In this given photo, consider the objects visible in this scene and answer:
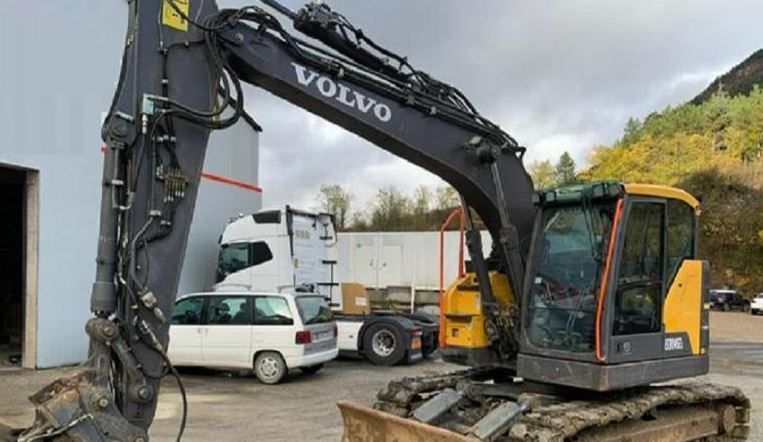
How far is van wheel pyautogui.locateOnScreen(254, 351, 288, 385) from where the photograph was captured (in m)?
12.4

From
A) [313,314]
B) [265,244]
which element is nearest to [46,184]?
[265,244]

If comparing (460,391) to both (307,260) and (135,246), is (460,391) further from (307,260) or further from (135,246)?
(307,260)

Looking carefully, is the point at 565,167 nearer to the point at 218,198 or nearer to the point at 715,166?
the point at 715,166

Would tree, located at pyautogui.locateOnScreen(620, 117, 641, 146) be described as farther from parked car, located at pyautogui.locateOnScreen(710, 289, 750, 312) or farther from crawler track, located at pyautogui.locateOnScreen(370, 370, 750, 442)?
crawler track, located at pyautogui.locateOnScreen(370, 370, 750, 442)

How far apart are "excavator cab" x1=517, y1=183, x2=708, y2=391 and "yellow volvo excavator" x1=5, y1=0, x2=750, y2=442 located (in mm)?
14

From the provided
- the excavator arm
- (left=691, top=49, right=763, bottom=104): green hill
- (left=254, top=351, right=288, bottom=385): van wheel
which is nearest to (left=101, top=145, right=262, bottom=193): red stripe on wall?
(left=254, top=351, right=288, bottom=385): van wheel

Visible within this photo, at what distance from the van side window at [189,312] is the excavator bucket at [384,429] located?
6.70 m

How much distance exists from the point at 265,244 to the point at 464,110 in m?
10.1

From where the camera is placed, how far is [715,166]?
164 ft

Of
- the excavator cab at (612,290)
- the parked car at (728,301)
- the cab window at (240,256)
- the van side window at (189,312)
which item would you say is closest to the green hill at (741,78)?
the parked car at (728,301)

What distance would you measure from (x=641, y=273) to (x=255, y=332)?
7.54 metres

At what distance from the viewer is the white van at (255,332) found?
Result: 12.4m

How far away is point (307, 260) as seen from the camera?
16312 mm

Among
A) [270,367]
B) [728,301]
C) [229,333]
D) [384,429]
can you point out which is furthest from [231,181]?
[728,301]
